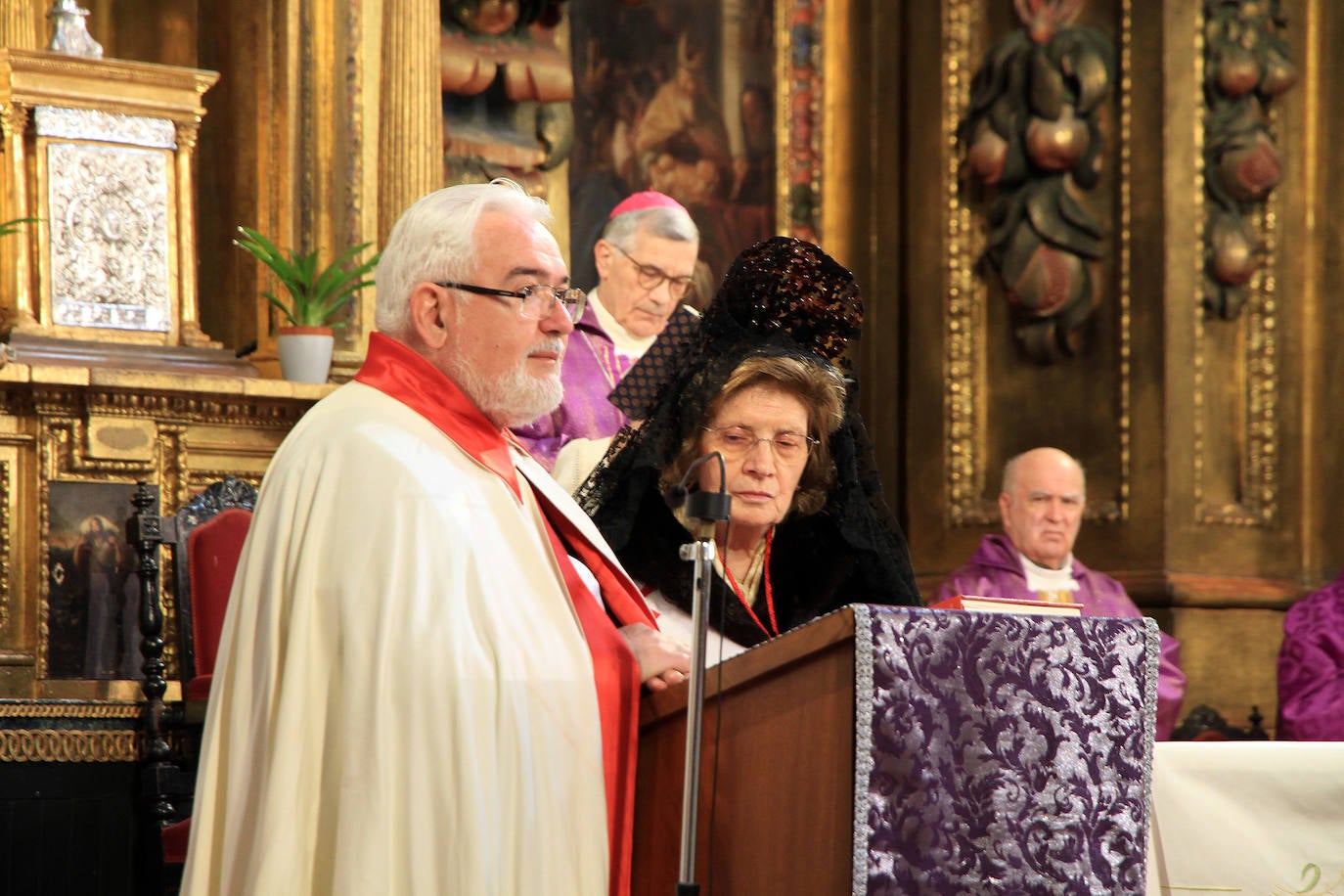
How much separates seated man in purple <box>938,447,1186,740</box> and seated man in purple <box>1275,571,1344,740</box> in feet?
2.44

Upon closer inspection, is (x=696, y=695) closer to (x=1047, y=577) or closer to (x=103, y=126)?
(x=1047, y=577)

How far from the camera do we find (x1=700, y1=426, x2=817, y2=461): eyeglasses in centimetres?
356

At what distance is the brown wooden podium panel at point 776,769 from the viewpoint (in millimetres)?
2434

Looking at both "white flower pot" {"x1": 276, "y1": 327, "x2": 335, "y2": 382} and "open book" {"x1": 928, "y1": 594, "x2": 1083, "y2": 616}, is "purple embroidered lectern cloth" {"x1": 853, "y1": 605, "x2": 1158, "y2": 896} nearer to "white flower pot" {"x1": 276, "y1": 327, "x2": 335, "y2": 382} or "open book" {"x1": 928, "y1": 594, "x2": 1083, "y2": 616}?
"open book" {"x1": 928, "y1": 594, "x2": 1083, "y2": 616}

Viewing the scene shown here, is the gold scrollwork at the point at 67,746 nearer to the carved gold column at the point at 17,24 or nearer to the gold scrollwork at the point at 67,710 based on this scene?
the gold scrollwork at the point at 67,710

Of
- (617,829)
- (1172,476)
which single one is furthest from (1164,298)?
(617,829)

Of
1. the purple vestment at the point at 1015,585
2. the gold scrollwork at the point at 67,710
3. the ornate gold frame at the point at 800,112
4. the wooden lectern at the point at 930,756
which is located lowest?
the gold scrollwork at the point at 67,710

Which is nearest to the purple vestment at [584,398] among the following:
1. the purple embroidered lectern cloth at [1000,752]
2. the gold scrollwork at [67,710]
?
the gold scrollwork at [67,710]

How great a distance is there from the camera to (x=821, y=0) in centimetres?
834

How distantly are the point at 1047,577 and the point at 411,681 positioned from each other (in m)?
4.24

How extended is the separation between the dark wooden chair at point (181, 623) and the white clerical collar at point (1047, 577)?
8.81 feet

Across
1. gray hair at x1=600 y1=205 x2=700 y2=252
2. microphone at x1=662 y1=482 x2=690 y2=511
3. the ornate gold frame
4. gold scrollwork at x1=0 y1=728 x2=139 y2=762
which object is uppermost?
the ornate gold frame

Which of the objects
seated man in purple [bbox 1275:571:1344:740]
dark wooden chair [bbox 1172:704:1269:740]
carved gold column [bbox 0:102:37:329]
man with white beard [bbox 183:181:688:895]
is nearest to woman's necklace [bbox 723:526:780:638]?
man with white beard [bbox 183:181:688:895]

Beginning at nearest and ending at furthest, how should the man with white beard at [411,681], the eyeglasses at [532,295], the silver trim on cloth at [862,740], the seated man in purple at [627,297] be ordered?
the silver trim on cloth at [862,740] → the man with white beard at [411,681] → the eyeglasses at [532,295] → the seated man in purple at [627,297]
